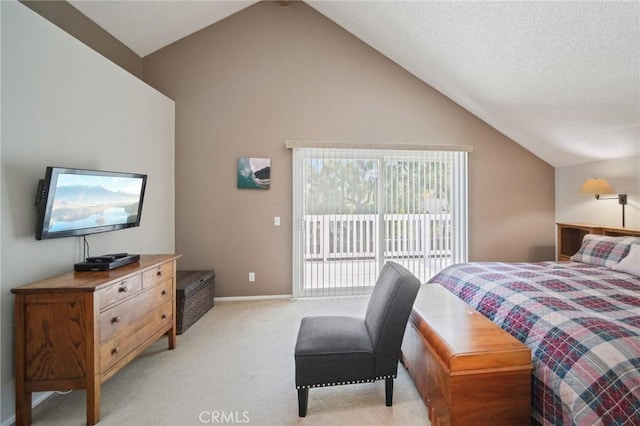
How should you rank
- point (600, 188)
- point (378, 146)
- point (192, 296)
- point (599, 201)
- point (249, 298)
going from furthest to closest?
point (378, 146) → point (249, 298) → point (599, 201) → point (600, 188) → point (192, 296)

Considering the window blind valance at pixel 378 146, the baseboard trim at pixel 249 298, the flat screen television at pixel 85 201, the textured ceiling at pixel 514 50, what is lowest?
the baseboard trim at pixel 249 298

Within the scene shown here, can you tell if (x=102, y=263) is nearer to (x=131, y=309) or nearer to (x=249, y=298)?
(x=131, y=309)

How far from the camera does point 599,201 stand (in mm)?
3758

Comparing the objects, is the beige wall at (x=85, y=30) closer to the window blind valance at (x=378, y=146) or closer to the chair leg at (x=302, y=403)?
the window blind valance at (x=378, y=146)

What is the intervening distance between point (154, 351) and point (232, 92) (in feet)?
10.5

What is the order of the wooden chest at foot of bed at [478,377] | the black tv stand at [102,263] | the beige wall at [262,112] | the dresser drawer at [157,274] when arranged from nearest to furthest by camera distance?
the wooden chest at foot of bed at [478,377], the black tv stand at [102,263], the dresser drawer at [157,274], the beige wall at [262,112]

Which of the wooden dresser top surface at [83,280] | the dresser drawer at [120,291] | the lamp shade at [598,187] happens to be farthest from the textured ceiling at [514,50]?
the dresser drawer at [120,291]

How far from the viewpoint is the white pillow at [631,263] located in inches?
95.0

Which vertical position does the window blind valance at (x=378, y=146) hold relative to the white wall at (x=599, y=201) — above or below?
above

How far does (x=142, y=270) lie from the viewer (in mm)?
2137

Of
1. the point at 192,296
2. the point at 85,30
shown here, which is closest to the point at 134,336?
the point at 192,296

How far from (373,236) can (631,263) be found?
2529mm

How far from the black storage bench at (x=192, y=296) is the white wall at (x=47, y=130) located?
63 cm

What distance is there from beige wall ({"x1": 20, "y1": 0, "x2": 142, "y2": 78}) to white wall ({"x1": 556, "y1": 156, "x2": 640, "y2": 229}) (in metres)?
6.17
